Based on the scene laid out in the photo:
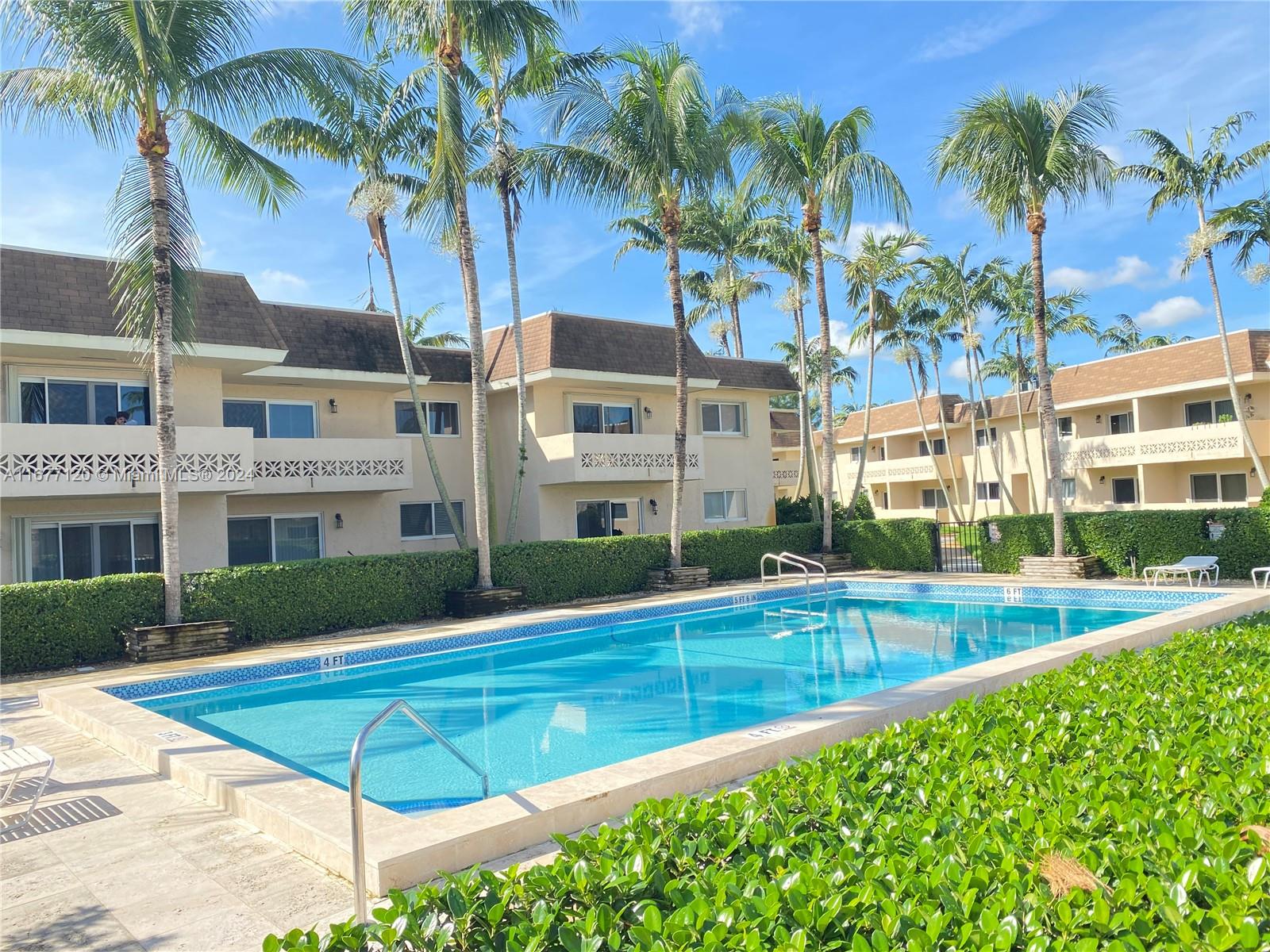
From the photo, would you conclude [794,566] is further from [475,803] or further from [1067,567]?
[475,803]

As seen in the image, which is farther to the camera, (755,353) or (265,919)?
(755,353)

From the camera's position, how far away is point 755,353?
6994cm

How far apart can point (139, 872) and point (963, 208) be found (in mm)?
21908

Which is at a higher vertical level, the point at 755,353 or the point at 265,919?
the point at 755,353

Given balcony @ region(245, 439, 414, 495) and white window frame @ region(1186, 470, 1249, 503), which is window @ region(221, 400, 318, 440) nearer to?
balcony @ region(245, 439, 414, 495)

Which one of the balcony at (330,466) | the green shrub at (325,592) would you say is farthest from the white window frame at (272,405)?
the green shrub at (325,592)

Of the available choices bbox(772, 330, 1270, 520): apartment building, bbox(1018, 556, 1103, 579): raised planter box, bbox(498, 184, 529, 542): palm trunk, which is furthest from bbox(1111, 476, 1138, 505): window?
bbox(498, 184, 529, 542): palm trunk

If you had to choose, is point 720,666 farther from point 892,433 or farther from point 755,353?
point 755,353

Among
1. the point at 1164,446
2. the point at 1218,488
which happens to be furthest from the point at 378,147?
the point at 1218,488

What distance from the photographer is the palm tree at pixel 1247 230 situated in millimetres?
25328

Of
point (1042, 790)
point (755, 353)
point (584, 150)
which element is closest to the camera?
point (1042, 790)

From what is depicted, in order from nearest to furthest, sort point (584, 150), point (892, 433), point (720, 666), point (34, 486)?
point (720, 666)
point (34, 486)
point (584, 150)
point (892, 433)

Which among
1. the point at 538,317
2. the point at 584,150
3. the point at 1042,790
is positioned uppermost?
the point at 584,150

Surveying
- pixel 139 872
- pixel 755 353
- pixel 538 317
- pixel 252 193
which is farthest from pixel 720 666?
pixel 755 353
